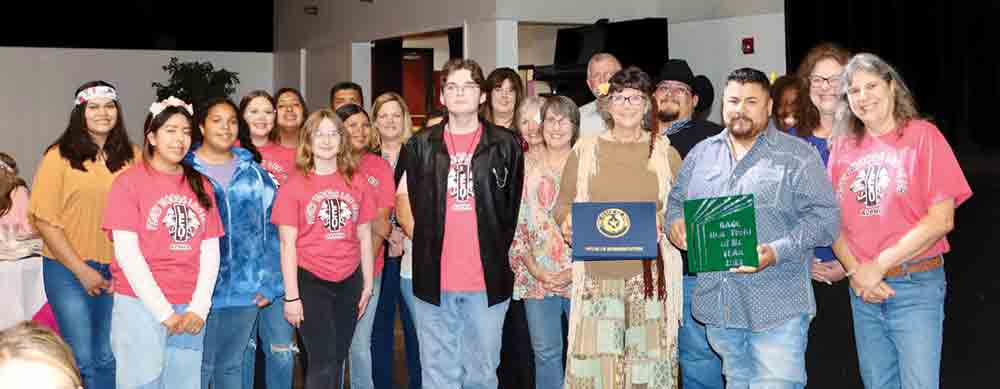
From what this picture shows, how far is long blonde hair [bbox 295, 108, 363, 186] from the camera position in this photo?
438 centimetres

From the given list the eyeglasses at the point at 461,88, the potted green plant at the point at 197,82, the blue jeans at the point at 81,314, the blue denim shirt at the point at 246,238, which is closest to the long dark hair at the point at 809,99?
the eyeglasses at the point at 461,88

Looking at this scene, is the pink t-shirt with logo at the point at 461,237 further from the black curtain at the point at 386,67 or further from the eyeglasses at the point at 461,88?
the black curtain at the point at 386,67

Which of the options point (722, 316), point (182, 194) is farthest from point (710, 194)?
point (182, 194)

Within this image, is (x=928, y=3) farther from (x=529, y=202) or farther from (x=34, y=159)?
(x=34, y=159)

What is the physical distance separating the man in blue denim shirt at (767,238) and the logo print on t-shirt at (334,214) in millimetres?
1490

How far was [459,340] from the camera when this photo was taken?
14.5ft

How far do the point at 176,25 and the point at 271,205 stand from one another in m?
12.8

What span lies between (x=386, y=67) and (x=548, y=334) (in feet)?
30.8

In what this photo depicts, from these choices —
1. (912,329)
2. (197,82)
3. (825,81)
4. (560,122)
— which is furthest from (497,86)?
(197,82)

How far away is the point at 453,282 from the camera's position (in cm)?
432

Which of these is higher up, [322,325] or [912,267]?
[912,267]

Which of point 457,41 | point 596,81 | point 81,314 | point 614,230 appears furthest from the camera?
point 457,41

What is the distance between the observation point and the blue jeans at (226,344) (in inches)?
169

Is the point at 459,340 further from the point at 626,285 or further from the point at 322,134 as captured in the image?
the point at 322,134
